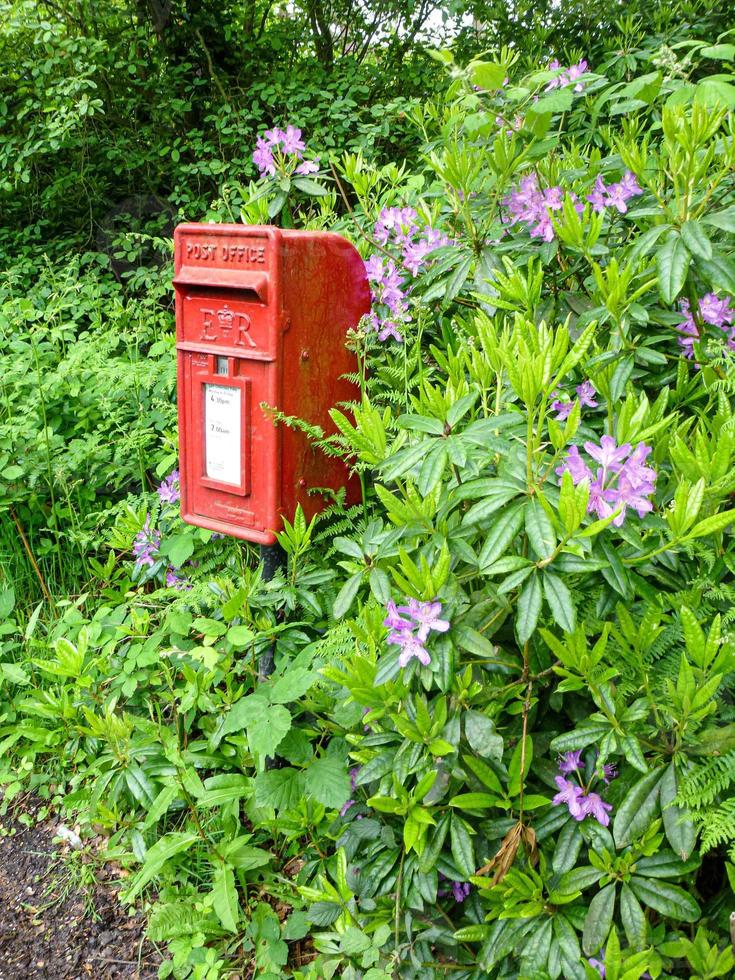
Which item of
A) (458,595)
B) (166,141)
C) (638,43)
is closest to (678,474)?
(458,595)

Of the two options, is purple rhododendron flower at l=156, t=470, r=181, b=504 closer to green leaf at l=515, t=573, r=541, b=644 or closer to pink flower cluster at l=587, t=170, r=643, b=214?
pink flower cluster at l=587, t=170, r=643, b=214

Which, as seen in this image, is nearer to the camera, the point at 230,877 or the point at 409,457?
the point at 409,457

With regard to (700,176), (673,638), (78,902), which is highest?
(700,176)

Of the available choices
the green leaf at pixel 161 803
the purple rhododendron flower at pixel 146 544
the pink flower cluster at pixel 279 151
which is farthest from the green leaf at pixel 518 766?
the pink flower cluster at pixel 279 151

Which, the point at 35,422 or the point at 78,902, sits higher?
the point at 35,422

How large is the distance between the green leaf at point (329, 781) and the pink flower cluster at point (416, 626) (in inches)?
18.5

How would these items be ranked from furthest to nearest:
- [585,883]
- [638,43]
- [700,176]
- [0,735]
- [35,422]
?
[638,43] < [35,422] < [0,735] < [700,176] < [585,883]

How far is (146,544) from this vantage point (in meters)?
2.70

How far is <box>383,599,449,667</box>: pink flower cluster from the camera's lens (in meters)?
1.39

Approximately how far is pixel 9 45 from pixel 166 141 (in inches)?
46.6

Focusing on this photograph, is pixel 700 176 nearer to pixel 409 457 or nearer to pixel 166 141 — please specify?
pixel 409 457

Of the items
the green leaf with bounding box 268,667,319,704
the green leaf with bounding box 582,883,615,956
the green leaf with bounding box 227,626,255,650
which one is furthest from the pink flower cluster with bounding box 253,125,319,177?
the green leaf with bounding box 582,883,615,956

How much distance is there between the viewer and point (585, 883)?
1.42 metres

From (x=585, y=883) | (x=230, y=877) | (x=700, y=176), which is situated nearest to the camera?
(x=585, y=883)
